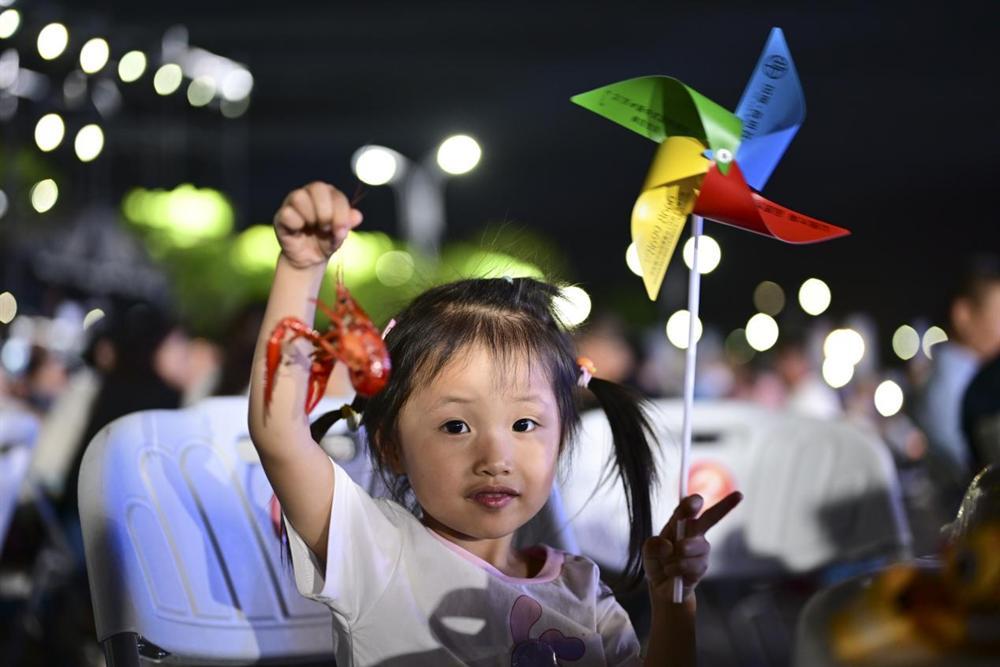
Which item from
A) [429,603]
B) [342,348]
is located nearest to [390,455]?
[429,603]

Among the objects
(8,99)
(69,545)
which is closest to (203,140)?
(8,99)

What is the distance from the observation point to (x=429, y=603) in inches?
84.4

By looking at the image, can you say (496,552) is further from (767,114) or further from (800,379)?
(800,379)

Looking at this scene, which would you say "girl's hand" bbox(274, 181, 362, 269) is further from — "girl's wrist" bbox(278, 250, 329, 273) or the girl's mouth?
the girl's mouth

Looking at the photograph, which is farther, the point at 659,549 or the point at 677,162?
the point at 677,162

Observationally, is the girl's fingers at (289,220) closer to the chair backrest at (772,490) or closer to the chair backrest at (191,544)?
the chair backrest at (191,544)

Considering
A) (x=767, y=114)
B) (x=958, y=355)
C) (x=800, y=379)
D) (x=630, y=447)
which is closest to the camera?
(x=767, y=114)

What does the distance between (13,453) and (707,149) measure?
9.78 feet

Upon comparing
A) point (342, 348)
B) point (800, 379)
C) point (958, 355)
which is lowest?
point (800, 379)

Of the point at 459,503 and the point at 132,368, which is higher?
the point at 459,503

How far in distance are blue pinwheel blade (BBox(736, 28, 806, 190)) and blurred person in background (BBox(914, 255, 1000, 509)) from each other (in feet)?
16.1

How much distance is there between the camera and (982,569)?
1.08 meters

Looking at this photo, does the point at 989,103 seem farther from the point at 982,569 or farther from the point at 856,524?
the point at 982,569

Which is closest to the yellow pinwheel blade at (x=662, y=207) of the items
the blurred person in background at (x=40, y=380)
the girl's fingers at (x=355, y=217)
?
the girl's fingers at (x=355, y=217)
